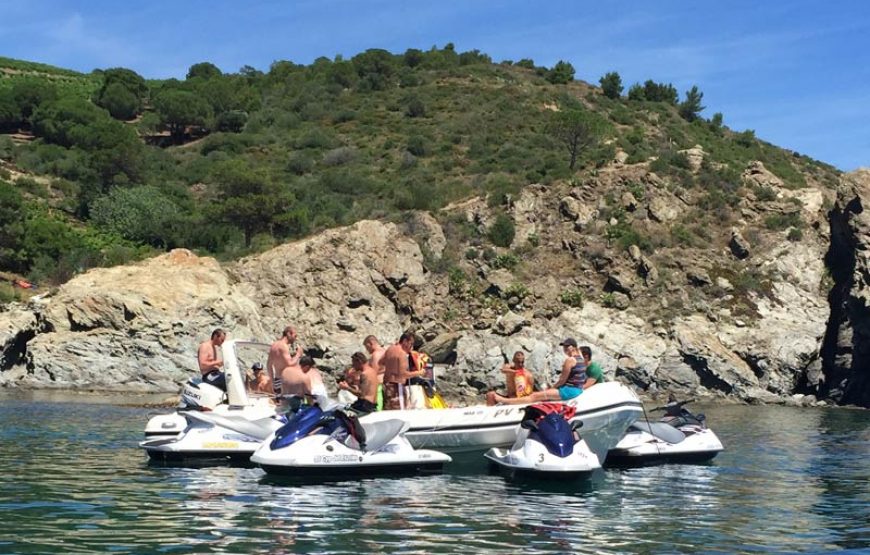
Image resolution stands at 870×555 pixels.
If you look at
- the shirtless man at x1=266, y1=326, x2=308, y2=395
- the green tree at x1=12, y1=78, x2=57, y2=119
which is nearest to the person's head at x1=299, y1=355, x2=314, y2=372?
the shirtless man at x1=266, y1=326, x2=308, y2=395

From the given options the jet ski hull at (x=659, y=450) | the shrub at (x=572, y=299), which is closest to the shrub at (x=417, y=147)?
the shrub at (x=572, y=299)

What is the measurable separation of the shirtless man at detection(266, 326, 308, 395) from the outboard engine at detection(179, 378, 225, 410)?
1025 millimetres

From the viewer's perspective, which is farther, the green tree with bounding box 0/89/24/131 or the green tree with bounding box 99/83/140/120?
the green tree with bounding box 99/83/140/120

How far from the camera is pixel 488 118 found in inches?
3012

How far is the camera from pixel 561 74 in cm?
9325

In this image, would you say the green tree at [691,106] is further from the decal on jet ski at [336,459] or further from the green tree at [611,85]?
the decal on jet ski at [336,459]

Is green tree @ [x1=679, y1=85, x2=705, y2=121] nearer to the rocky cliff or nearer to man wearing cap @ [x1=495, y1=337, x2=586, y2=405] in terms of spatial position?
the rocky cliff

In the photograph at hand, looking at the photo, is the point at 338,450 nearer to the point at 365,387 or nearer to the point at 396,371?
the point at 365,387

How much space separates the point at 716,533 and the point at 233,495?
635 cm

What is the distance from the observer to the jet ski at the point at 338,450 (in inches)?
591

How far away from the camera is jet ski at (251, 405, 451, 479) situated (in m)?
15.0

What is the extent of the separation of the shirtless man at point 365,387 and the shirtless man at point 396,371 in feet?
1.24

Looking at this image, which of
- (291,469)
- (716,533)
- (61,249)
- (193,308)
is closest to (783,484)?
(716,533)

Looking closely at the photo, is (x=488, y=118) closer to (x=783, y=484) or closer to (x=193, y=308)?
(x=193, y=308)
